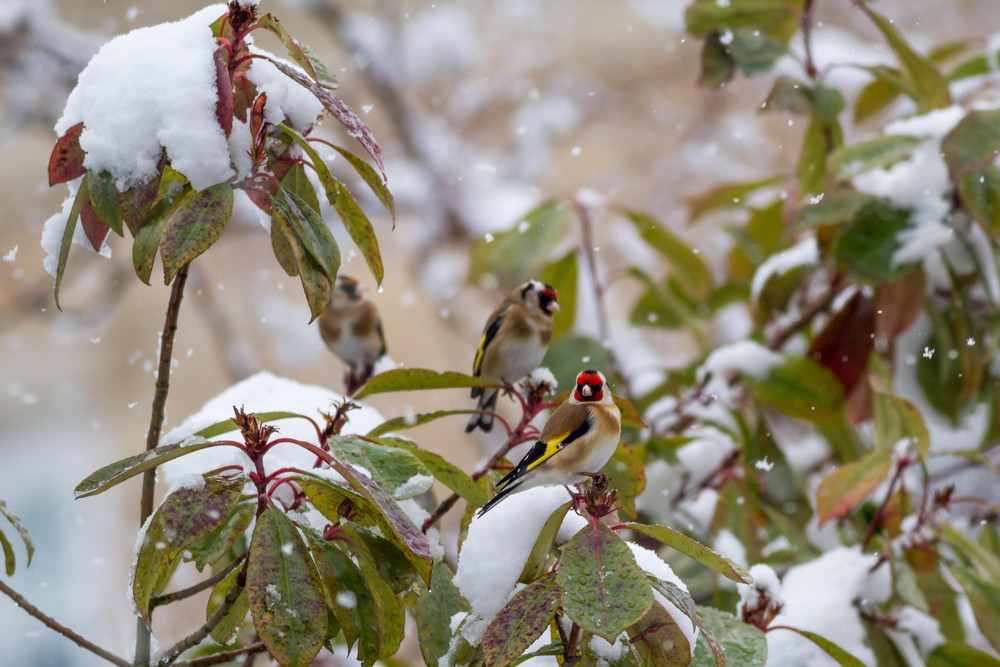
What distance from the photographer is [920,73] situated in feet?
5.13

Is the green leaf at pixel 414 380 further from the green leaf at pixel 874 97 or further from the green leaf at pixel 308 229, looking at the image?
the green leaf at pixel 874 97

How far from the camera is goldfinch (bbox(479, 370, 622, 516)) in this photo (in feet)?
2.55

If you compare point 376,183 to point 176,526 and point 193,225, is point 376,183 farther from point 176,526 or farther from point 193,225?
point 176,526

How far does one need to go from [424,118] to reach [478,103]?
29cm

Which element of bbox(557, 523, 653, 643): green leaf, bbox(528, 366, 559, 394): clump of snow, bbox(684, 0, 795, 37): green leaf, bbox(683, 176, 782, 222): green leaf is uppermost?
bbox(684, 0, 795, 37): green leaf

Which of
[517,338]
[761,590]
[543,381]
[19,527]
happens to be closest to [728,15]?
[517,338]

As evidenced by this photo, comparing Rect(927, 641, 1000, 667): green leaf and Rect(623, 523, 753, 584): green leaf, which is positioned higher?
Rect(623, 523, 753, 584): green leaf

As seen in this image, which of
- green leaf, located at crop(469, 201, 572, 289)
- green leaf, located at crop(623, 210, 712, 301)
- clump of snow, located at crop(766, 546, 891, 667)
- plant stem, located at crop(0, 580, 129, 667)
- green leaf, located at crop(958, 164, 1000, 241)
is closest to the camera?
plant stem, located at crop(0, 580, 129, 667)

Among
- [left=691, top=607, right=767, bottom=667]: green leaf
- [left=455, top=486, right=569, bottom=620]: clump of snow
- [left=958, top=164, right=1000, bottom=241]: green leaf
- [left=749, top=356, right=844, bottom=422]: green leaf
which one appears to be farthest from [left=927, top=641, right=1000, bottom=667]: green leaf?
[left=455, top=486, right=569, bottom=620]: clump of snow

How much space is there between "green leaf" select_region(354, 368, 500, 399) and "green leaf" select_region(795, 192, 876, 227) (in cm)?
83

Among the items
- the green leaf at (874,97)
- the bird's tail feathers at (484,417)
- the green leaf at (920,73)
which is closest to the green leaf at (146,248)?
the bird's tail feathers at (484,417)

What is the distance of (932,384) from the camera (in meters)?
1.64

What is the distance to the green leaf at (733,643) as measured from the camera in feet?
2.52

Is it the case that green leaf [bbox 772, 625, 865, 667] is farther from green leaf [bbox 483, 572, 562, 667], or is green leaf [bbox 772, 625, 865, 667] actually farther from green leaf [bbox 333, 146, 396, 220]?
green leaf [bbox 333, 146, 396, 220]
